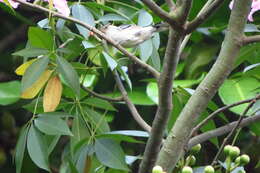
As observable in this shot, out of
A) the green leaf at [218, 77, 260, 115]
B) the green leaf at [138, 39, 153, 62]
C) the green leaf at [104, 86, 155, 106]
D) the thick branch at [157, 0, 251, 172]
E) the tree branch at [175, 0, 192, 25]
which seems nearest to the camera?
the tree branch at [175, 0, 192, 25]

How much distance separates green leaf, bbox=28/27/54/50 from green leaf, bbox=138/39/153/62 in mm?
165

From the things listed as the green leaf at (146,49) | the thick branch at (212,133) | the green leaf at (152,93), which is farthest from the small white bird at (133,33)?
the green leaf at (152,93)

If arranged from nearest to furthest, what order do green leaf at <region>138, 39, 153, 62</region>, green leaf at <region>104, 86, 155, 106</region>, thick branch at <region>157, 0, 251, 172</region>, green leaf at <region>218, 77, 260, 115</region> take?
thick branch at <region>157, 0, 251, 172</region>
green leaf at <region>138, 39, 153, 62</region>
green leaf at <region>218, 77, 260, 115</region>
green leaf at <region>104, 86, 155, 106</region>

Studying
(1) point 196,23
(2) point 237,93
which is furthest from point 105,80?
(1) point 196,23

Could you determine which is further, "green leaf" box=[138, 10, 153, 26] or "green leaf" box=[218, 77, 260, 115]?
"green leaf" box=[218, 77, 260, 115]

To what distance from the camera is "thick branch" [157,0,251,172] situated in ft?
2.82

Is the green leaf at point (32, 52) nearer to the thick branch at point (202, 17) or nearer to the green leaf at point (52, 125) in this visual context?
the green leaf at point (52, 125)

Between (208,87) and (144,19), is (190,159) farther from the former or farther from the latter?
(144,19)

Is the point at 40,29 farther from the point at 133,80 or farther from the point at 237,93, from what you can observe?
the point at 133,80

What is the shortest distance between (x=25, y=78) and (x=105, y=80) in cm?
87

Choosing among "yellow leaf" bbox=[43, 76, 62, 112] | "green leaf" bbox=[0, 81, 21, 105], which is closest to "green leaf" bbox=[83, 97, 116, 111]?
"yellow leaf" bbox=[43, 76, 62, 112]

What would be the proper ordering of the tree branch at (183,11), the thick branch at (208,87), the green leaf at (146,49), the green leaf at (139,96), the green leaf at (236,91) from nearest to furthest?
the tree branch at (183,11), the thick branch at (208,87), the green leaf at (146,49), the green leaf at (236,91), the green leaf at (139,96)

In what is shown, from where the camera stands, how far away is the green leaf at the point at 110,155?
0.93 metres

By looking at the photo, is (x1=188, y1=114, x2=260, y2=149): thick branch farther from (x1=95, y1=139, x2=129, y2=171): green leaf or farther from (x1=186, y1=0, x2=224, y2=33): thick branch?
(x1=186, y1=0, x2=224, y2=33): thick branch
